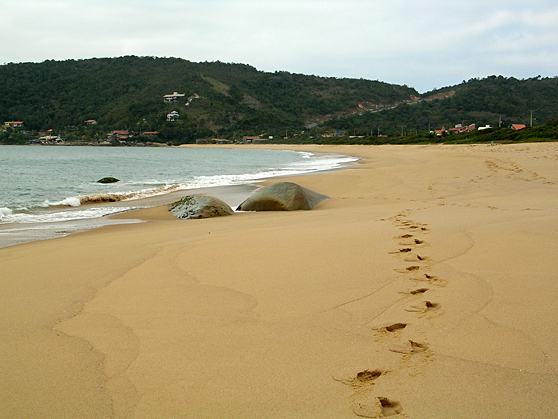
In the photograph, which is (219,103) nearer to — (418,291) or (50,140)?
(50,140)

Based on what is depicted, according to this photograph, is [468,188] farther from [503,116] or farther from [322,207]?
[503,116]

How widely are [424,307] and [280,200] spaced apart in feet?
24.0

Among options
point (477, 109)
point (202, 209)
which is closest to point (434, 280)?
point (202, 209)

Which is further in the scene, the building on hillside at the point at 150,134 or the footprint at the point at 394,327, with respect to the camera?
the building on hillside at the point at 150,134

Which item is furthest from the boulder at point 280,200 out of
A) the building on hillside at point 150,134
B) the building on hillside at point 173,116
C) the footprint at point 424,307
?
the building on hillside at point 173,116

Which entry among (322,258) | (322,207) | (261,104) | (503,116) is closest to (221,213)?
(322,207)

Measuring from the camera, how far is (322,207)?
35.5ft

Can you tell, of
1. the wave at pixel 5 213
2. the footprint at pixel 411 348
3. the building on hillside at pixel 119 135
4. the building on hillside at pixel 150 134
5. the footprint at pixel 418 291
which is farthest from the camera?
the building on hillside at pixel 150 134

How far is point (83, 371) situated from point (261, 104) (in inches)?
5118

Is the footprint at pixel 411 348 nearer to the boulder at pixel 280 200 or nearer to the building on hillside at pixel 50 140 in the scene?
the boulder at pixel 280 200

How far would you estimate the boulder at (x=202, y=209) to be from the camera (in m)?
9.88

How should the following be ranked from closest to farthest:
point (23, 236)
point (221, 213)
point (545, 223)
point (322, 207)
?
point (545, 223) → point (23, 236) → point (221, 213) → point (322, 207)

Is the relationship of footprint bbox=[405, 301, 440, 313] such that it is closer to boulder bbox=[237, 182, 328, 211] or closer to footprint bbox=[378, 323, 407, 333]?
footprint bbox=[378, 323, 407, 333]

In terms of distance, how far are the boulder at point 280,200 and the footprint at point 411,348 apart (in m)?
7.69
